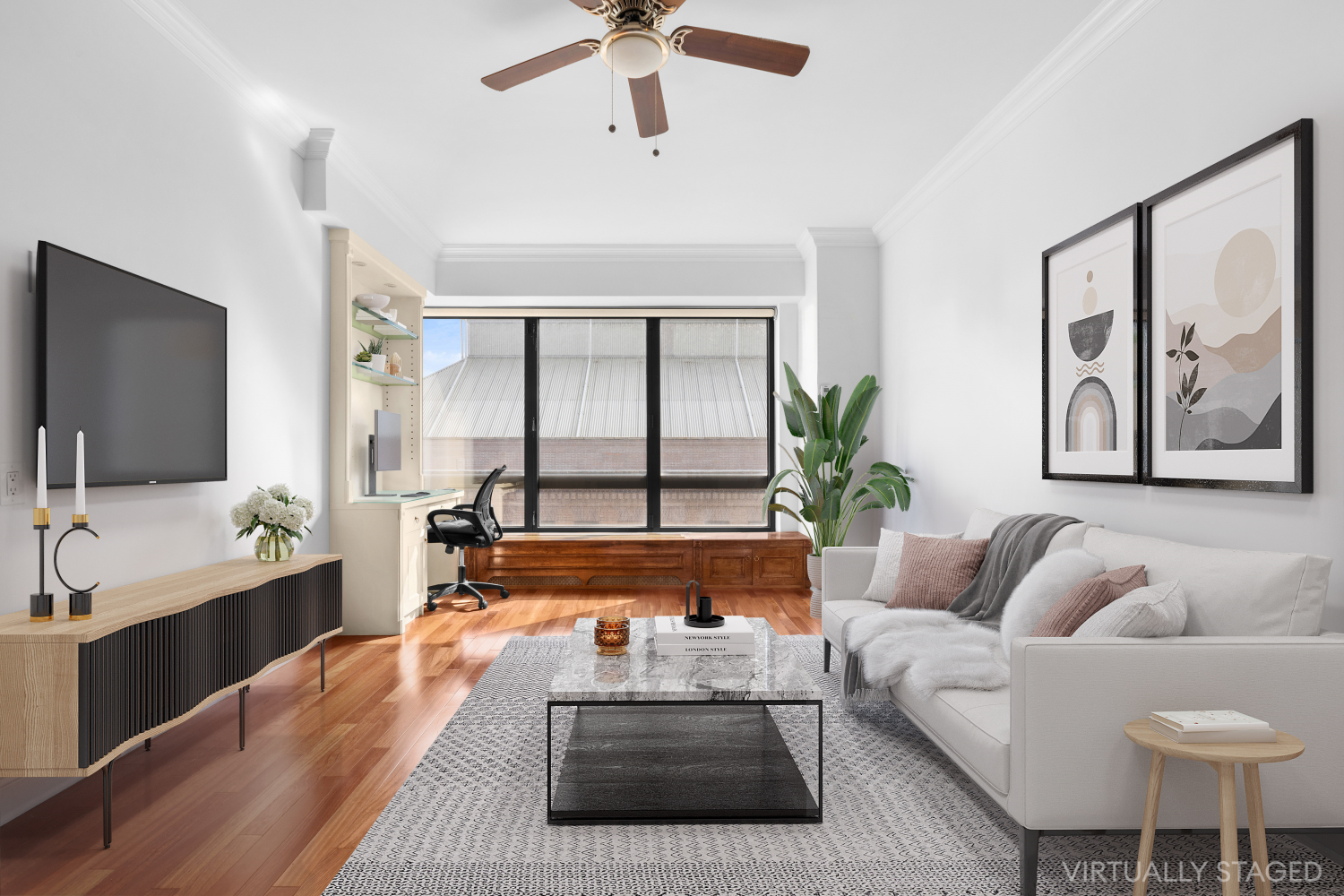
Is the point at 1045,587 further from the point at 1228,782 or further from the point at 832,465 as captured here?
the point at 832,465

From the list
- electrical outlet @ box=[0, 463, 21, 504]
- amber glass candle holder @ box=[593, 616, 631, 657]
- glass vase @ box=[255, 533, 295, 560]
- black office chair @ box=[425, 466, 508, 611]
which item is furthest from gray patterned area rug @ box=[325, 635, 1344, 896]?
black office chair @ box=[425, 466, 508, 611]

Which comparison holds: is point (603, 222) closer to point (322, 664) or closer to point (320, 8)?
point (320, 8)

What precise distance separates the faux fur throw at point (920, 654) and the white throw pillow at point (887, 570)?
35 cm

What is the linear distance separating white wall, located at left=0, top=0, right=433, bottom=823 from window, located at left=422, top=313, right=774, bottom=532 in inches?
94.0

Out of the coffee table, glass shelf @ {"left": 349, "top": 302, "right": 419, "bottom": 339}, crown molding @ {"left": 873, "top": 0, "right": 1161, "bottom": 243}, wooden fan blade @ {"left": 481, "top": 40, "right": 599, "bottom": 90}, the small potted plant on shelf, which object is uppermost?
crown molding @ {"left": 873, "top": 0, "right": 1161, "bottom": 243}

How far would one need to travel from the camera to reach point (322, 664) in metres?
3.40

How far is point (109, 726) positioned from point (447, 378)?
198 inches

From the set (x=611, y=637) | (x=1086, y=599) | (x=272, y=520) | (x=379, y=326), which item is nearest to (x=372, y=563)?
(x=272, y=520)

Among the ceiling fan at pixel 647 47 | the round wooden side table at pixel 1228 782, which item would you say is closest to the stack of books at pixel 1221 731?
the round wooden side table at pixel 1228 782

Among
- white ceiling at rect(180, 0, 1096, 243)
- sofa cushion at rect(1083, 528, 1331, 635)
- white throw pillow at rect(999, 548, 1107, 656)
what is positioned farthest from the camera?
white ceiling at rect(180, 0, 1096, 243)

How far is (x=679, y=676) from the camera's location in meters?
2.28

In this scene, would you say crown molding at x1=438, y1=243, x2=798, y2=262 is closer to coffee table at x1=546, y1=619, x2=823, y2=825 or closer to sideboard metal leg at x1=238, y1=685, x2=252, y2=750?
coffee table at x1=546, y1=619, x2=823, y2=825

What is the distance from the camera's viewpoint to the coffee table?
84.7 inches

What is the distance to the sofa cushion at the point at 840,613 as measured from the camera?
3.18m
